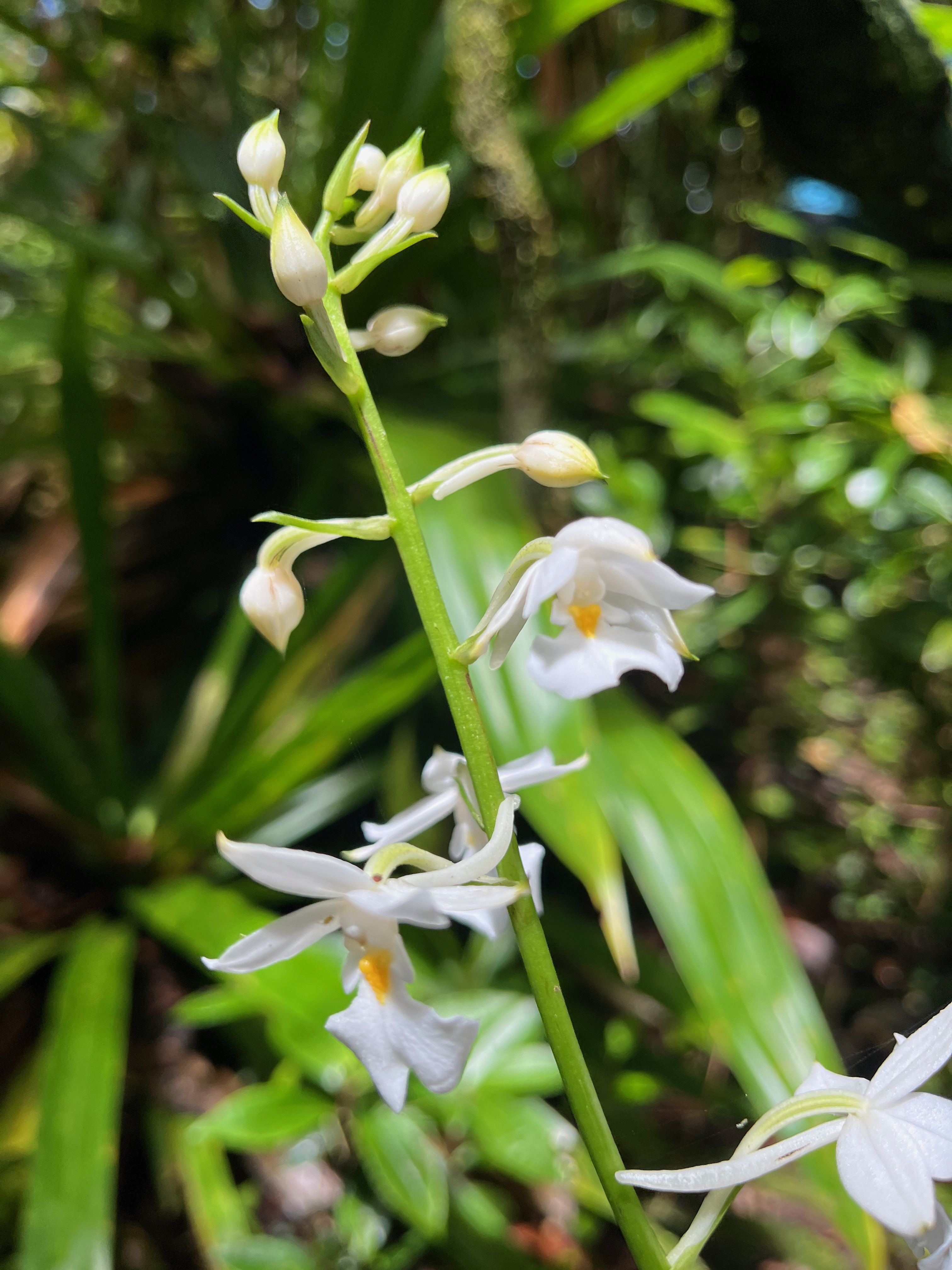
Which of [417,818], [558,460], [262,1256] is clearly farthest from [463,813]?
[262,1256]

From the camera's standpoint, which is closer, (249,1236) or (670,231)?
(249,1236)

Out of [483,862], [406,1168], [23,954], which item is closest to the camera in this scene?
[483,862]

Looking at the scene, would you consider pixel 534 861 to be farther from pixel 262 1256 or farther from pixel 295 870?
pixel 262 1256

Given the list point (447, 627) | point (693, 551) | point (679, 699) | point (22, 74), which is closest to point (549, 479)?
point (447, 627)

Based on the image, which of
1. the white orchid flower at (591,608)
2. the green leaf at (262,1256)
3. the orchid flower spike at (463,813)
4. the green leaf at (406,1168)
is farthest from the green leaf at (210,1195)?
the white orchid flower at (591,608)

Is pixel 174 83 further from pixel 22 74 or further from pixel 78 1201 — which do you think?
pixel 78 1201

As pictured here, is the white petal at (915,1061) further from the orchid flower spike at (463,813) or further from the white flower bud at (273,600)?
the white flower bud at (273,600)
